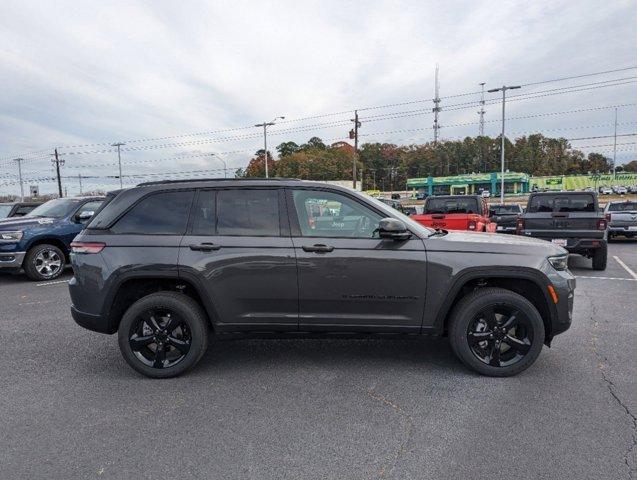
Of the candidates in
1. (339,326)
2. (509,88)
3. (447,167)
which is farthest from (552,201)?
(447,167)

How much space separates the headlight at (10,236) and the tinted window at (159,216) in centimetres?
624

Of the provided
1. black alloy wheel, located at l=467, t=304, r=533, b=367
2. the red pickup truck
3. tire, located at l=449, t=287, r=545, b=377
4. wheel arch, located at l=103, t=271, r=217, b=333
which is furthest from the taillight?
the red pickup truck

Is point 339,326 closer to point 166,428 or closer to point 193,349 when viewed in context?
point 193,349

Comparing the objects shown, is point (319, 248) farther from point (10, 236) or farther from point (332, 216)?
point (10, 236)

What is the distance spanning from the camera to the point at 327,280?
159 inches

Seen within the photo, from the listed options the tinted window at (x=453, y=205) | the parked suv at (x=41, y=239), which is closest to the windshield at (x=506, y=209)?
the tinted window at (x=453, y=205)

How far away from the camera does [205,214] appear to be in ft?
13.9

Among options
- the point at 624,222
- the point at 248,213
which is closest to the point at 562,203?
the point at 624,222

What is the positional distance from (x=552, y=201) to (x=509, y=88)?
23.9 metres

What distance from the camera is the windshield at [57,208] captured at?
32.7ft

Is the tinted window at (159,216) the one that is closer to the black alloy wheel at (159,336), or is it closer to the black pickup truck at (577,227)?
the black alloy wheel at (159,336)

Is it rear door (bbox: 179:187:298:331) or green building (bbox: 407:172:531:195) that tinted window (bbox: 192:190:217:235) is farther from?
green building (bbox: 407:172:531:195)

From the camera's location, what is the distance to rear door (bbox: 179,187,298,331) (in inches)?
160

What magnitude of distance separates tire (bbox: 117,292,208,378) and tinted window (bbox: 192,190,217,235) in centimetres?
63
